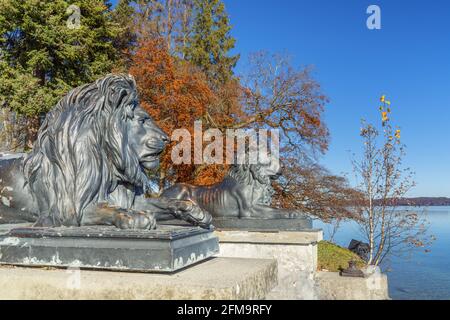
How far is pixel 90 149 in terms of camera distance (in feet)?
8.77

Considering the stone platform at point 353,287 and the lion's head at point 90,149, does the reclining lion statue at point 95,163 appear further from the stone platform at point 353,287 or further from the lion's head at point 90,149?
the stone platform at point 353,287

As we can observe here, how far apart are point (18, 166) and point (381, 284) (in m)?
5.49

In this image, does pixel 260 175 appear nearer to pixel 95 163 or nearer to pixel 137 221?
pixel 95 163

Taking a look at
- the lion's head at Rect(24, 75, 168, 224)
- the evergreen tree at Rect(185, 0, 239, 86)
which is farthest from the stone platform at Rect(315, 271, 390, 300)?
the evergreen tree at Rect(185, 0, 239, 86)

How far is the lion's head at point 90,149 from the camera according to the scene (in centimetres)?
262

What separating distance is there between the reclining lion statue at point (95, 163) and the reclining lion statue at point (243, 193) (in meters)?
3.47

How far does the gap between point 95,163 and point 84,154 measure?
84 mm

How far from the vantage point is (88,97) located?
112 inches

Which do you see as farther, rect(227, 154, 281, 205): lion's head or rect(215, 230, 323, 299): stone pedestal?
rect(227, 154, 281, 205): lion's head

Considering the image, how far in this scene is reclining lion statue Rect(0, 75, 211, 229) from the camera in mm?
2605

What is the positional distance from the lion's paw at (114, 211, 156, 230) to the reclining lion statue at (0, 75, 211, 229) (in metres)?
0.04

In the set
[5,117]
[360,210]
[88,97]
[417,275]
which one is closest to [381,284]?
[88,97]

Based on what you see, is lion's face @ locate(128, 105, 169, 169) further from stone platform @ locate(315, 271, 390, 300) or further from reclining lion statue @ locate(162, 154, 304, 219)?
stone platform @ locate(315, 271, 390, 300)
